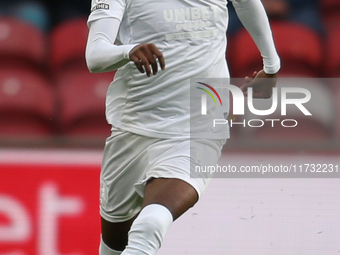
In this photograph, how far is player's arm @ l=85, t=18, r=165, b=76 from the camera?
1.41 metres

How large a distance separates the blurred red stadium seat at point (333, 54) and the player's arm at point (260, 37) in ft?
3.61

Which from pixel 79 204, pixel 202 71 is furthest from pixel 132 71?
pixel 79 204

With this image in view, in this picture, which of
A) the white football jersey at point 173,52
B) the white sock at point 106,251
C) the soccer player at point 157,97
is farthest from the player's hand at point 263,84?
the white sock at point 106,251

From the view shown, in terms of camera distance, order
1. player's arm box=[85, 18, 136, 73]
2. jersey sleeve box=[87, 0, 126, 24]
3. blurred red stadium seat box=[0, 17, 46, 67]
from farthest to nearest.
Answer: blurred red stadium seat box=[0, 17, 46, 67] → jersey sleeve box=[87, 0, 126, 24] → player's arm box=[85, 18, 136, 73]

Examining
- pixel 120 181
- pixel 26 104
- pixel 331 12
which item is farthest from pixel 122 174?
pixel 331 12

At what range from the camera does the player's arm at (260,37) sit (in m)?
1.92

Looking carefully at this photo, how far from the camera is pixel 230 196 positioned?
2312 mm

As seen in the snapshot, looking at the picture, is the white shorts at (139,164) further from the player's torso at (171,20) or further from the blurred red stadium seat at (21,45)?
the blurred red stadium seat at (21,45)

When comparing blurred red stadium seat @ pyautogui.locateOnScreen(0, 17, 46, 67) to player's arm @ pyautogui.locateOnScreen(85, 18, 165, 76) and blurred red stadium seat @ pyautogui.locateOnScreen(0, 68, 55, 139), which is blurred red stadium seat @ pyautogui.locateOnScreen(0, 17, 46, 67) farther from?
player's arm @ pyautogui.locateOnScreen(85, 18, 165, 76)

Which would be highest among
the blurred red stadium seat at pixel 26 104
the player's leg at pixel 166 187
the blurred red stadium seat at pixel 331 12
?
the blurred red stadium seat at pixel 331 12

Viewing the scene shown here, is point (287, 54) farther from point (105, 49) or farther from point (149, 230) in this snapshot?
point (149, 230)

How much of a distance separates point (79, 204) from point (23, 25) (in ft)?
4.23

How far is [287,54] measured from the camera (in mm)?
3061

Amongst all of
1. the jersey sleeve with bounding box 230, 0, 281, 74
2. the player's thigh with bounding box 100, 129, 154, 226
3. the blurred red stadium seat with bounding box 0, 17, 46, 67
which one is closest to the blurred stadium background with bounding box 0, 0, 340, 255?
the player's thigh with bounding box 100, 129, 154, 226
